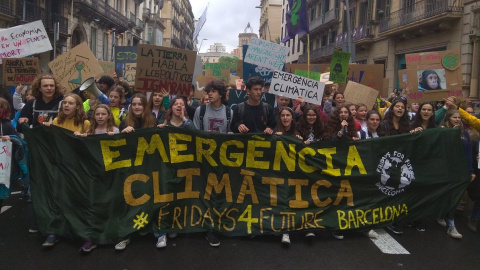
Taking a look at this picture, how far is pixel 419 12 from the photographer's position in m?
18.0

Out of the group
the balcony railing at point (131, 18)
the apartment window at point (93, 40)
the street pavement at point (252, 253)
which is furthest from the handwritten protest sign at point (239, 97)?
the balcony railing at point (131, 18)

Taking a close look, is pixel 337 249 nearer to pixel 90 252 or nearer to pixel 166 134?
pixel 166 134

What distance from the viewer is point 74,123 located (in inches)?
178

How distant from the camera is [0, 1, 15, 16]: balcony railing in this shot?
18661 millimetres

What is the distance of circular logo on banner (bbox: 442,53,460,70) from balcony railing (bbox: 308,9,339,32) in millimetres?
25281

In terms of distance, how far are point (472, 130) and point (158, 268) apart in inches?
163

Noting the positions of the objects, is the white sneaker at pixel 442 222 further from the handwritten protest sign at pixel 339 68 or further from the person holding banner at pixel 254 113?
the handwritten protest sign at pixel 339 68

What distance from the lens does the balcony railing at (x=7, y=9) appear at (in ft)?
61.2

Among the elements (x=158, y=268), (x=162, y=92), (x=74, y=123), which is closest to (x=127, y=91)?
(x=162, y=92)

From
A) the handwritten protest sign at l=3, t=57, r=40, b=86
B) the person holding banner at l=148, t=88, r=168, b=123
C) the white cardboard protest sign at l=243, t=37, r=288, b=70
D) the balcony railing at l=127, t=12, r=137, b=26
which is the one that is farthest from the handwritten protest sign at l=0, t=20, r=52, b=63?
the balcony railing at l=127, t=12, r=137, b=26

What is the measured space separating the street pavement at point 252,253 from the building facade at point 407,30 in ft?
39.7

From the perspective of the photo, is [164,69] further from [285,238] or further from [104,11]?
[104,11]

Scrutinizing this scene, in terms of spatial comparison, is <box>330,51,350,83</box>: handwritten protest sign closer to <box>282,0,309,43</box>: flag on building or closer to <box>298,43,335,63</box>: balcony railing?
<box>282,0,309,43</box>: flag on building

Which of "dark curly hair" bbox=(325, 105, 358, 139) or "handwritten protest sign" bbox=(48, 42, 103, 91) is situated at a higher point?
"handwritten protest sign" bbox=(48, 42, 103, 91)
